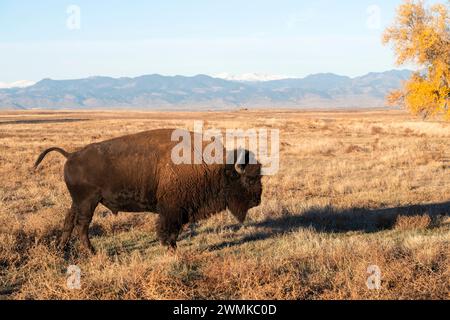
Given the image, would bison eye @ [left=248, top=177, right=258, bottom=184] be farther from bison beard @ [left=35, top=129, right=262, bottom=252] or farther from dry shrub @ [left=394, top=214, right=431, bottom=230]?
dry shrub @ [left=394, top=214, right=431, bottom=230]

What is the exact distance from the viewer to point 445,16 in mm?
25016

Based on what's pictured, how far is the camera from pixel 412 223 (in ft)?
31.4

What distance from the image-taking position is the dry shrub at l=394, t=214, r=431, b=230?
9.46 metres

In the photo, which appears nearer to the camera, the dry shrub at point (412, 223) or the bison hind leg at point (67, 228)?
the bison hind leg at point (67, 228)

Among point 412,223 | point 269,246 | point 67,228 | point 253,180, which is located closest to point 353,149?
point 412,223

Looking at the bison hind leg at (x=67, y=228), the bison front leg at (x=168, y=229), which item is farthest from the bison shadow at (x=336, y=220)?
the bison hind leg at (x=67, y=228)

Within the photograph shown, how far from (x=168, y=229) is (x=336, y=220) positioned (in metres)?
4.35

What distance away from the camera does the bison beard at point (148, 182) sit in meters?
7.75

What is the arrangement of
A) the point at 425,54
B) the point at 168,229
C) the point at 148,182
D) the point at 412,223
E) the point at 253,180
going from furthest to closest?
the point at 425,54
the point at 412,223
the point at 253,180
the point at 148,182
the point at 168,229

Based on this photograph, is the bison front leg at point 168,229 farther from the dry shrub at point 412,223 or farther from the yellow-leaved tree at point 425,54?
the yellow-leaved tree at point 425,54

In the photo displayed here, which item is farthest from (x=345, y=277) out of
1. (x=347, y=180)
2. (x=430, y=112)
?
(x=430, y=112)

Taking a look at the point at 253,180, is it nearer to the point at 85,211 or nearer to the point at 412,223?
the point at 85,211

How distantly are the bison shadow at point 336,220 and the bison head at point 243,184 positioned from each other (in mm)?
847
